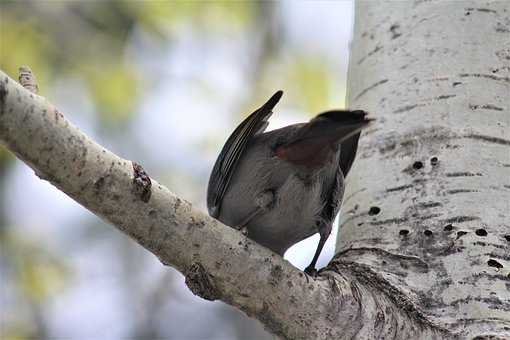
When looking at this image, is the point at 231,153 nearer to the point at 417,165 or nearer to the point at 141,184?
the point at 417,165

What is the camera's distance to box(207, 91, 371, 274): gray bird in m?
2.69

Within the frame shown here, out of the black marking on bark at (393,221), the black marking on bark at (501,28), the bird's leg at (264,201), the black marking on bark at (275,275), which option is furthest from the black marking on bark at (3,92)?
the black marking on bark at (501,28)

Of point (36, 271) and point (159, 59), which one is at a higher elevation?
point (159, 59)

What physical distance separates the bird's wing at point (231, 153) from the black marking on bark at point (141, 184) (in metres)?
0.73

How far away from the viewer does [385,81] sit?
9.57ft

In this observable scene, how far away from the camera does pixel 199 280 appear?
6.85ft

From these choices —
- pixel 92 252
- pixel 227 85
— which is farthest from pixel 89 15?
pixel 92 252

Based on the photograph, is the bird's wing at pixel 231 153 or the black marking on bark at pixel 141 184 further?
the bird's wing at pixel 231 153

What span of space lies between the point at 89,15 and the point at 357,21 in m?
2.48

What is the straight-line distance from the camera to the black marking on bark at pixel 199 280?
6.84 ft

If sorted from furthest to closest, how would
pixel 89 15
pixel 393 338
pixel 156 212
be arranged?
pixel 89 15
pixel 393 338
pixel 156 212

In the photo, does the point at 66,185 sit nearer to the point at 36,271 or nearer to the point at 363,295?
the point at 363,295

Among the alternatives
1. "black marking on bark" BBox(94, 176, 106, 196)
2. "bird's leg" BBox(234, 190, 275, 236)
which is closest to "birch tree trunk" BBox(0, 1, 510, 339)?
"black marking on bark" BBox(94, 176, 106, 196)

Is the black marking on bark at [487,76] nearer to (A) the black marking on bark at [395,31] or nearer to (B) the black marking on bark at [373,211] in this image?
(A) the black marking on bark at [395,31]
